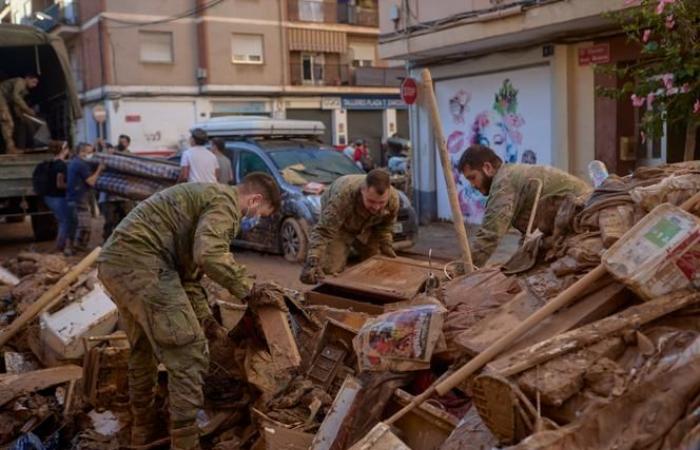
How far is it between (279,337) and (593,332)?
200 cm

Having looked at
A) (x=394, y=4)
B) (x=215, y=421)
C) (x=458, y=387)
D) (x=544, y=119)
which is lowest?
(x=215, y=421)

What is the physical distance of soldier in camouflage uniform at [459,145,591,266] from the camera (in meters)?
4.85

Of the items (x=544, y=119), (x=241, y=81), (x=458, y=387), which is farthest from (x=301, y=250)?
(x=241, y=81)

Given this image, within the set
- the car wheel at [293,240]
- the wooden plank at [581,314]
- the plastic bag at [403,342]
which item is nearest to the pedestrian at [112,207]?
the car wheel at [293,240]

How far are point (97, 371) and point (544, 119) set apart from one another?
28.3ft

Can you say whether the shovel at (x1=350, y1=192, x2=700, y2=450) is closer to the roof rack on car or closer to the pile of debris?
the pile of debris

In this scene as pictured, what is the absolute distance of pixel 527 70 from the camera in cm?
1176

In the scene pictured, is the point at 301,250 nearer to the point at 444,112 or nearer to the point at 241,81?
the point at 444,112

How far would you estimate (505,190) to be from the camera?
192 inches

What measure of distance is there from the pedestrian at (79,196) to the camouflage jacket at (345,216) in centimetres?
572

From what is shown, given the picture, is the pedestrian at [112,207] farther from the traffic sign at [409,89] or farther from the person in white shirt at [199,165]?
the traffic sign at [409,89]

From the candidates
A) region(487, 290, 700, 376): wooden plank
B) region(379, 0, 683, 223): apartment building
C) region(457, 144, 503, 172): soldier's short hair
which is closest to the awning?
region(379, 0, 683, 223): apartment building

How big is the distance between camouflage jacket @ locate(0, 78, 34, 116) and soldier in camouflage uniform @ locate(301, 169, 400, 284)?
8061 mm

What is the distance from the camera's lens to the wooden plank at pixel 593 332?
264 cm
